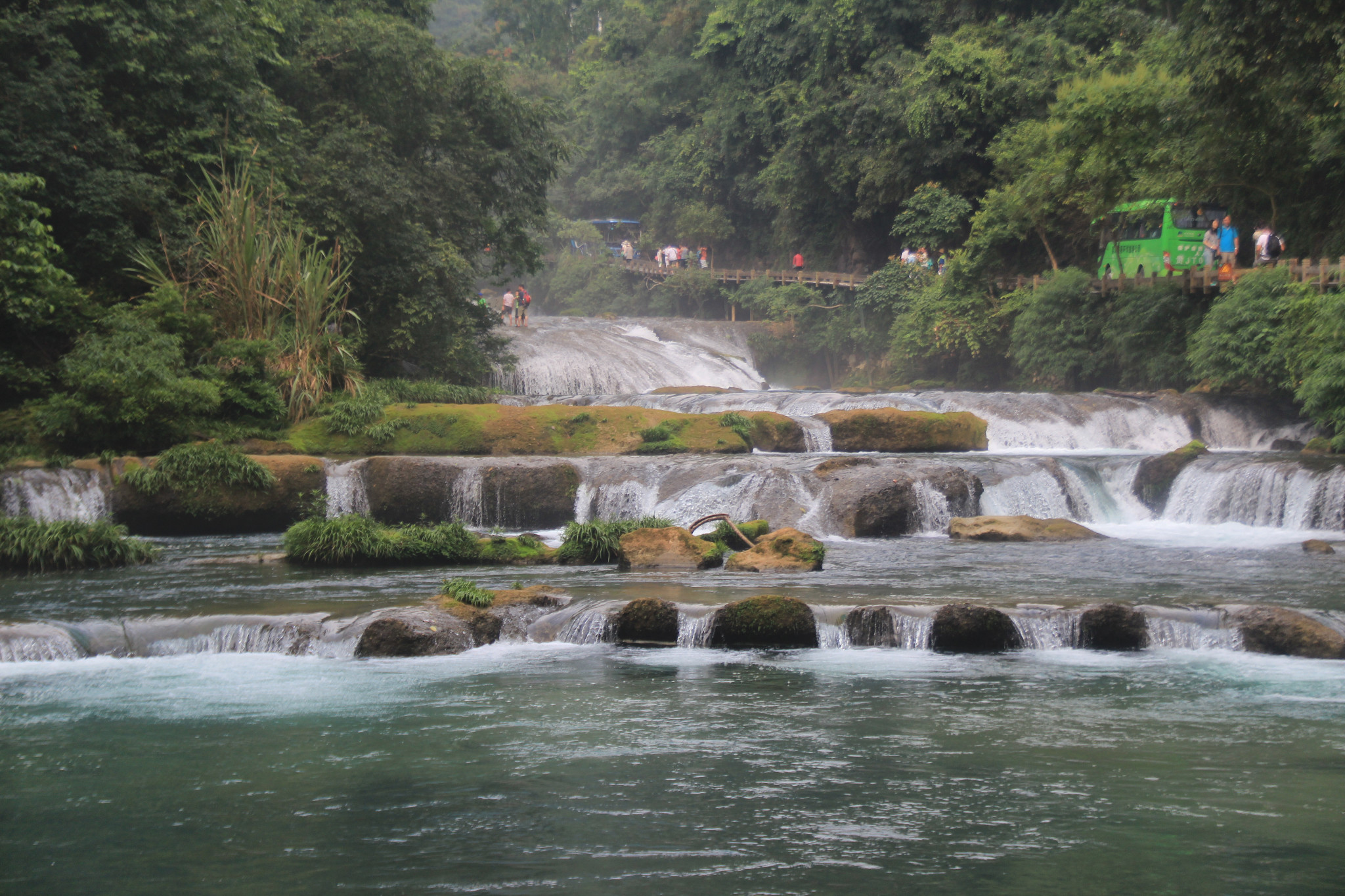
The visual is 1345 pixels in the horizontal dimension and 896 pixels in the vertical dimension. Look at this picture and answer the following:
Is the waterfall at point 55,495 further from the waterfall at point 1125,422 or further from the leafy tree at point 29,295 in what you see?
the waterfall at point 1125,422

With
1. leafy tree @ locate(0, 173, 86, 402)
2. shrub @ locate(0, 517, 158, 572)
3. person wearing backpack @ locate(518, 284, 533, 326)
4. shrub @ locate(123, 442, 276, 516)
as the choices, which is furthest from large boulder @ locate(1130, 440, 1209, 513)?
person wearing backpack @ locate(518, 284, 533, 326)

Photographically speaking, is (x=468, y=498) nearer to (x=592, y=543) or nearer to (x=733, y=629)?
(x=592, y=543)

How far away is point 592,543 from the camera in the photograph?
12102 mm

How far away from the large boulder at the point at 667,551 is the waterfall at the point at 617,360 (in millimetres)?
13539

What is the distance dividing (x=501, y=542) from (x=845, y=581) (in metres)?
4.14

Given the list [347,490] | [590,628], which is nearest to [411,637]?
[590,628]

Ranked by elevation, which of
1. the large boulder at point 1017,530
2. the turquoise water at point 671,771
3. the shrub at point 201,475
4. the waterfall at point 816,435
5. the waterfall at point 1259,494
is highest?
the waterfall at point 816,435

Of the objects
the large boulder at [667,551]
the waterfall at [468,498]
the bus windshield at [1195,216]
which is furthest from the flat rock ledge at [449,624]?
the bus windshield at [1195,216]

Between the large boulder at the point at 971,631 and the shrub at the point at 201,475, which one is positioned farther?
the shrub at the point at 201,475

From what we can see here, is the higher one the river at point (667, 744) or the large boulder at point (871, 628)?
the large boulder at point (871, 628)

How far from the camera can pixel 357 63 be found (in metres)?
19.9

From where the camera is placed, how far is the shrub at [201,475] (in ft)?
44.1

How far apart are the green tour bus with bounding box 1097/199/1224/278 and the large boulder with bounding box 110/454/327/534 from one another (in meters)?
17.5

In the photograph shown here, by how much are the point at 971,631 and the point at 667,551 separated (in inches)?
163
